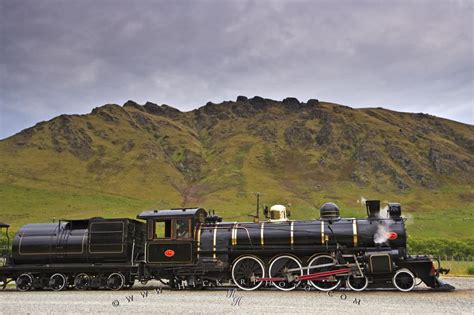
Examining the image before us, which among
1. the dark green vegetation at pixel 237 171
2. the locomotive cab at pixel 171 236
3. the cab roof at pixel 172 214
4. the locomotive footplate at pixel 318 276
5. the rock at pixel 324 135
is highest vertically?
the rock at pixel 324 135

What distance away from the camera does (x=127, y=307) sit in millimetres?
13602

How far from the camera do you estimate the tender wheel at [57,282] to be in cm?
2017

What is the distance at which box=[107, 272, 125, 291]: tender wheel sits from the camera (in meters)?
19.8

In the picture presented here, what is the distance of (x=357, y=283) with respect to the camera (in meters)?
17.8

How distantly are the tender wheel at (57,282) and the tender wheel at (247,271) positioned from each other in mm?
7327

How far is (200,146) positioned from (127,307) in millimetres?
180738

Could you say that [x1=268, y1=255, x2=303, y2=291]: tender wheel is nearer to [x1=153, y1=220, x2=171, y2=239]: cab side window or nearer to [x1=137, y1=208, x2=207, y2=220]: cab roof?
[x1=137, y1=208, x2=207, y2=220]: cab roof

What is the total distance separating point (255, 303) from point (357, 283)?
216 inches

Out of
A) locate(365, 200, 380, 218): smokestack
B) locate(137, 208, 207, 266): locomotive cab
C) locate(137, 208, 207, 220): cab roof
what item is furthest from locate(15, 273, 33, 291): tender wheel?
locate(365, 200, 380, 218): smokestack

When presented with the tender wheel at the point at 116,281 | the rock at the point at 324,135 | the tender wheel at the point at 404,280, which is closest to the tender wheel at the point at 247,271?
the tender wheel at the point at 116,281

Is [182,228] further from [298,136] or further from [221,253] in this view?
[298,136]

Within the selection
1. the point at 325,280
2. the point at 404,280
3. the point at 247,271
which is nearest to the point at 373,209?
the point at 404,280

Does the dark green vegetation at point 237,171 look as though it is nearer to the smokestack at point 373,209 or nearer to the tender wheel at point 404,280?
the smokestack at point 373,209

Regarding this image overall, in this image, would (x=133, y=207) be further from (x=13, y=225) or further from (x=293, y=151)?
(x=293, y=151)
